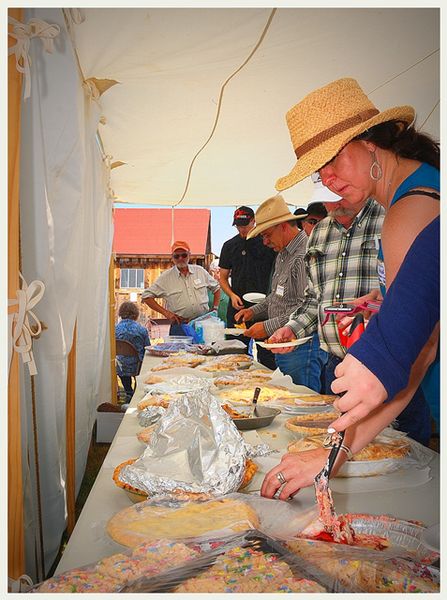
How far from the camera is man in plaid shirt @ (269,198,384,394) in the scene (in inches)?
96.3

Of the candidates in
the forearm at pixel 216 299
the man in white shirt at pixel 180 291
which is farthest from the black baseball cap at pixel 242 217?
the forearm at pixel 216 299

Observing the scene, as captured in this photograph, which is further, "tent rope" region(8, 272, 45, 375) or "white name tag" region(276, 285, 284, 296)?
"white name tag" region(276, 285, 284, 296)

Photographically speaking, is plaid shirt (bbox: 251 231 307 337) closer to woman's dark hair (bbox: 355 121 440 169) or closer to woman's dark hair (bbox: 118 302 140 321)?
woman's dark hair (bbox: 355 121 440 169)

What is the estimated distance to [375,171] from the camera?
1.35m

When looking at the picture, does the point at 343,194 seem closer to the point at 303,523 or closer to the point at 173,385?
the point at 303,523

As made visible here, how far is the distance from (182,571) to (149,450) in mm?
501

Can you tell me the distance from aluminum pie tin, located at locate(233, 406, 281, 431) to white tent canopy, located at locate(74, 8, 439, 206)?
153 cm

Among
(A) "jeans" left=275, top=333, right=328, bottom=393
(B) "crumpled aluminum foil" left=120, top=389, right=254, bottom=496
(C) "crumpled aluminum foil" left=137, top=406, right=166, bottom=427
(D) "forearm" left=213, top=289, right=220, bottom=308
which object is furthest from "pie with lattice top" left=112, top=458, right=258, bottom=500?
(D) "forearm" left=213, top=289, right=220, bottom=308

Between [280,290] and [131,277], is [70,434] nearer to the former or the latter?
[280,290]

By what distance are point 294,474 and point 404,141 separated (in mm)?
852

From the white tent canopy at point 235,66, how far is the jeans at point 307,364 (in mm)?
1489

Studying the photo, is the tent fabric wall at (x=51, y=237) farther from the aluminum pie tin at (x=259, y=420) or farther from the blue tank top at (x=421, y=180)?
the blue tank top at (x=421, y=180)

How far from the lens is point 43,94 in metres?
1.62
